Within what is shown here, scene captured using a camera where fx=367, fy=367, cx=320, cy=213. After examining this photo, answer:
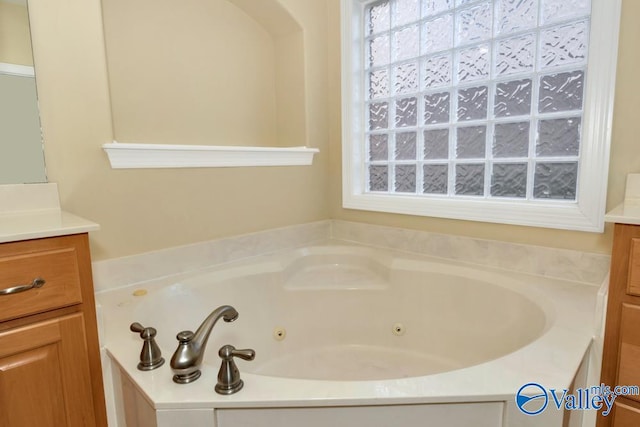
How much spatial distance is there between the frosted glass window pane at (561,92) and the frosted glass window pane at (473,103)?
0.83 feet

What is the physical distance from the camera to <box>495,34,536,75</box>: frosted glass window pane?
5.43 feet

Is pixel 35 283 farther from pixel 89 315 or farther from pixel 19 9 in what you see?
pixel 19 9

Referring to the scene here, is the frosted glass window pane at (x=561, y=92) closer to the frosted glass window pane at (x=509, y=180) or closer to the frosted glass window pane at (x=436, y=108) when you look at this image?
the frosted glass window pane at (x=509, y=180)

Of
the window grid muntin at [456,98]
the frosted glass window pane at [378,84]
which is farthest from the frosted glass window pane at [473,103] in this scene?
the frosted glass window pane at [378,84]

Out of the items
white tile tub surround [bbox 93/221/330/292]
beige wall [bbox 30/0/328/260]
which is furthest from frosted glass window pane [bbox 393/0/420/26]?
white tile tub surround [bbox 93/221/330/292]

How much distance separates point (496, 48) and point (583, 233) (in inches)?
36.9

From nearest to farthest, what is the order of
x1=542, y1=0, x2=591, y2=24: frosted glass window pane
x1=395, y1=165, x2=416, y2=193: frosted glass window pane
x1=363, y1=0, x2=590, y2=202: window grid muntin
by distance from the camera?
x1=542, y1=0, x2=591, y2=24: frosted glass window pane → x1=363, y1=0, x2=590, y2=202: window grid muntin → x1=395, y1=165, x2=416, y2=193: frosted glass window pane

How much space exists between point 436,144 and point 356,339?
3.76 feet

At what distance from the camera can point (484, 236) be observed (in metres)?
1.80

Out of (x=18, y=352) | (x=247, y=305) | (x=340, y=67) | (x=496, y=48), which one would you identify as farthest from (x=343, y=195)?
(x=18, y=352)

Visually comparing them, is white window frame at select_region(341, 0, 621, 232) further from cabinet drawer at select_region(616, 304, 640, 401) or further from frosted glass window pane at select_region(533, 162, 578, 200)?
cabinet drawer at select_region(616, 304, 640, 401)

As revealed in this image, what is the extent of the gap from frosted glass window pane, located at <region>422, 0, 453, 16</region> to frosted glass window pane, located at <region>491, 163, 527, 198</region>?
2.83ft

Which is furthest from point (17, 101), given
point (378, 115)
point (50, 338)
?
point (378, 115)

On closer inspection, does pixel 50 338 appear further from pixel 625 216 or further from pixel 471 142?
pixel 471 142
